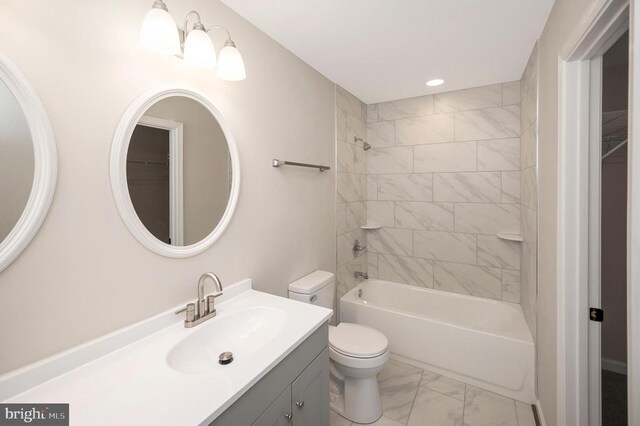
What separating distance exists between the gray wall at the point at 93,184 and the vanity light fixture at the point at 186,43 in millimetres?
115

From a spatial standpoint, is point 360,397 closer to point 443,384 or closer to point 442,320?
point 443,384

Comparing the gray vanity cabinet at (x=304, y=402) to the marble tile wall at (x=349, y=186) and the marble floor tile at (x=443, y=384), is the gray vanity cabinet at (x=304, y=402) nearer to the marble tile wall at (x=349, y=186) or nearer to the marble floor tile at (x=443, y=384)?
the marble floor tile at (x=443, y=384)

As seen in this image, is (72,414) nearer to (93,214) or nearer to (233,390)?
(233,390)

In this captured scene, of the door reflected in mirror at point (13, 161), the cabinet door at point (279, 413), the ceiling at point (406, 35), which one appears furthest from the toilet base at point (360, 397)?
the ceiling at point (406, 35)

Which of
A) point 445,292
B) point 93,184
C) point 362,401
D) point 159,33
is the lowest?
point 362,401

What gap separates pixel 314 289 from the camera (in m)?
1.97

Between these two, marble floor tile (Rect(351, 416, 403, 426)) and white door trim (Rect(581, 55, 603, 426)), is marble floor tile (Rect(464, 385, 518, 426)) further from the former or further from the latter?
white door trim (Rect(581, 55, 603, 426))

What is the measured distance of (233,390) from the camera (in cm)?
82

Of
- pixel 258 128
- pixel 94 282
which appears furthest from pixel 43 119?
pixel 258 128

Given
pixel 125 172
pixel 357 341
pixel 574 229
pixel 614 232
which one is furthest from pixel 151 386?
pixel 614 232

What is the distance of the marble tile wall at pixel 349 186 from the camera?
8.64ft

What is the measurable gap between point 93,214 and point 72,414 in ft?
1.99

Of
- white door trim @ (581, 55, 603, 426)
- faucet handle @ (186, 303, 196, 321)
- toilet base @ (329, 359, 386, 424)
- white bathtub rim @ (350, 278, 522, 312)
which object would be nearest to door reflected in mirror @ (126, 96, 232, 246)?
faucet handle @ (186, 303, 196, 321)

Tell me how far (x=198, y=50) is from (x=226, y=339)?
127cm
